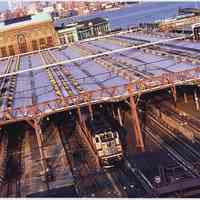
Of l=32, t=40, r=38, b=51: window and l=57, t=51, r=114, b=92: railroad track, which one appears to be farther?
l=32, t=40, r=38, b=51: window

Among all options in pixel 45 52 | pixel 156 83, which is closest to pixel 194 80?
pixel 156 83

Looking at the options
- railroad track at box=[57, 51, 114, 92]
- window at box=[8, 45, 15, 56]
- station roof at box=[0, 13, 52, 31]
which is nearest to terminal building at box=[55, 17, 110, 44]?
station roof at box=[0, 13, 52, 31]

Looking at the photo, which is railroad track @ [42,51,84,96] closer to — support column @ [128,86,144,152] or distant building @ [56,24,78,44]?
support column @ [128,86,144,152]

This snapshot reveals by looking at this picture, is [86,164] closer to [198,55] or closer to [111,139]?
[111,139]

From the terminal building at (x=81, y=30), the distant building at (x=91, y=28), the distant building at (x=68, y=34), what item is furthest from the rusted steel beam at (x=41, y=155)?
the distant building at (x=91, y=28)

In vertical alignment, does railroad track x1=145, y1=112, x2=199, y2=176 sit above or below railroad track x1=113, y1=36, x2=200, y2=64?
below

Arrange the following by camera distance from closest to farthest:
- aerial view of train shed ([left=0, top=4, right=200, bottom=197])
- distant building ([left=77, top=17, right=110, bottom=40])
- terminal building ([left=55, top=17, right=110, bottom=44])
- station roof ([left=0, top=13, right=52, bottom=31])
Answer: aerial view of train shed ([left=0, top=4, right=200, bottom=197])
station roof ([left=0, top=13, right=52, bottom=31])
terminal building ([left=55, top=17, right=110, bottom=44])
distant building ([left=77, top=17, right=110, bottom=40])

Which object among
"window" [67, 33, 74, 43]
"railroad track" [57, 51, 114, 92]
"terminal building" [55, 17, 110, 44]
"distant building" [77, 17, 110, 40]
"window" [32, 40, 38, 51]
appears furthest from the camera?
"distant building" [77, 17, 110, 40]

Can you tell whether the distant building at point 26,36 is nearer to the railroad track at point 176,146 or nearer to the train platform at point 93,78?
the train platform at point 93,78
